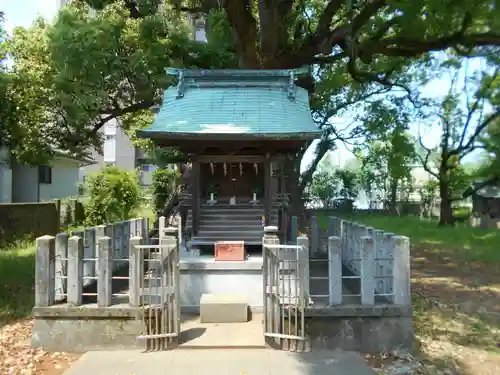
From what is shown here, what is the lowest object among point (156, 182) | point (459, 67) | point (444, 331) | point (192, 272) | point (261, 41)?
point (444, 331)

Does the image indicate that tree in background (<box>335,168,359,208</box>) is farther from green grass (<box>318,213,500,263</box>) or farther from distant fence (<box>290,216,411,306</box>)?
distant fence (<box>290,216,411,306</box>)

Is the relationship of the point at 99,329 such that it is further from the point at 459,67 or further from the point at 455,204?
the point at 455,204

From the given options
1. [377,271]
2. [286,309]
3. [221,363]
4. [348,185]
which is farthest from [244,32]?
[348,185]

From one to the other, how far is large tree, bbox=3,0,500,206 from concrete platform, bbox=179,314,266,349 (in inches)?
307

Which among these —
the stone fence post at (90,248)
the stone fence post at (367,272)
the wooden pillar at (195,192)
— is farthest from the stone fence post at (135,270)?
the stone fence post at (367,272)

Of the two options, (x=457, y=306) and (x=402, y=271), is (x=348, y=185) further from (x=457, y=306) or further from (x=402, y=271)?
(x=402, y=271)

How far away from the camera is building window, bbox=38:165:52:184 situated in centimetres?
2464

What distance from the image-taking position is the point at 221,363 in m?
6.54

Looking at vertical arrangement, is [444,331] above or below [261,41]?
below

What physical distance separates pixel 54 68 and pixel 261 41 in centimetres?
673

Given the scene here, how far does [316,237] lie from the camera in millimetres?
13953

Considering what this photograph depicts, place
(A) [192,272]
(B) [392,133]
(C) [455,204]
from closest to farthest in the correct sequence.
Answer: (A) [192,272]
(B) [392,133]
(C) [455,204]

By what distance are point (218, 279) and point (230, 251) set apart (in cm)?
63

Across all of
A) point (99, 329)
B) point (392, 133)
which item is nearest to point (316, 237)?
point (99, 329)
